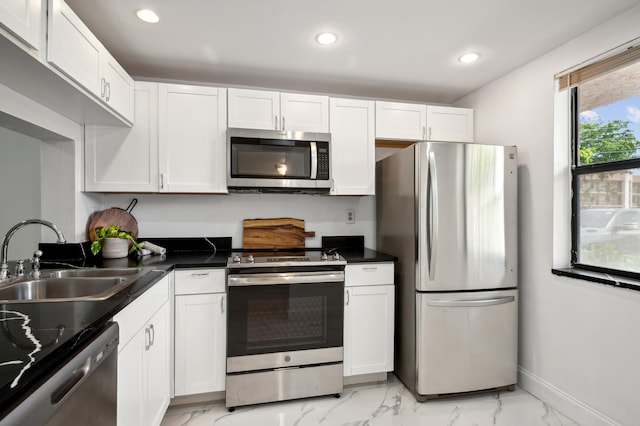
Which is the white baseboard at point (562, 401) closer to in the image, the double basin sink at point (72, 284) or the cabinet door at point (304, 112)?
the cabinet door at point (304, 112)

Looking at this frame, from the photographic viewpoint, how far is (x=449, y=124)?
2826 millimetres

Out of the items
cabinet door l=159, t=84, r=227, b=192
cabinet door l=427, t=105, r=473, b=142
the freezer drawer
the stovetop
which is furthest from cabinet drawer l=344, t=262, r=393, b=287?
cabinet door l=427, t=105, r=473, b=142

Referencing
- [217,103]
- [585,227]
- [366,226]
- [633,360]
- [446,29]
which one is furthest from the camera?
[366,226]

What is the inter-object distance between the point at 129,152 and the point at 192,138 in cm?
43

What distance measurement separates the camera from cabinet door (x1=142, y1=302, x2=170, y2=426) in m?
1.58

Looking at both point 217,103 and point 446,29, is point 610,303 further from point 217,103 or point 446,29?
point 217,103

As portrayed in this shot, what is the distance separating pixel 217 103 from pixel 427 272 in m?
1.90

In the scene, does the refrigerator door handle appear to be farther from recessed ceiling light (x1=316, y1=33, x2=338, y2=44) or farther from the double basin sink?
the double basin sink

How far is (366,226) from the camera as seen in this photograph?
9.89ft

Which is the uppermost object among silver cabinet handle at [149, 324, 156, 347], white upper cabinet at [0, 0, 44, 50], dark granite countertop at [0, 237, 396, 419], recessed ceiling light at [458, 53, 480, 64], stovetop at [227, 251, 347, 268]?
recessed ceiling light at [458, 53, 480, 64]

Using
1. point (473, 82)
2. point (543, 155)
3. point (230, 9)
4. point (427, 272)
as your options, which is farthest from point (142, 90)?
point (543, 155)

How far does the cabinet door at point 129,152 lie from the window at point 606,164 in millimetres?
2792

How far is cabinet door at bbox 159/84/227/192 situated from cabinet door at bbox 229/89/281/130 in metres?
0.07

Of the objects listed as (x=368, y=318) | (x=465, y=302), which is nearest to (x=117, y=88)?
(x=368, y=318)
